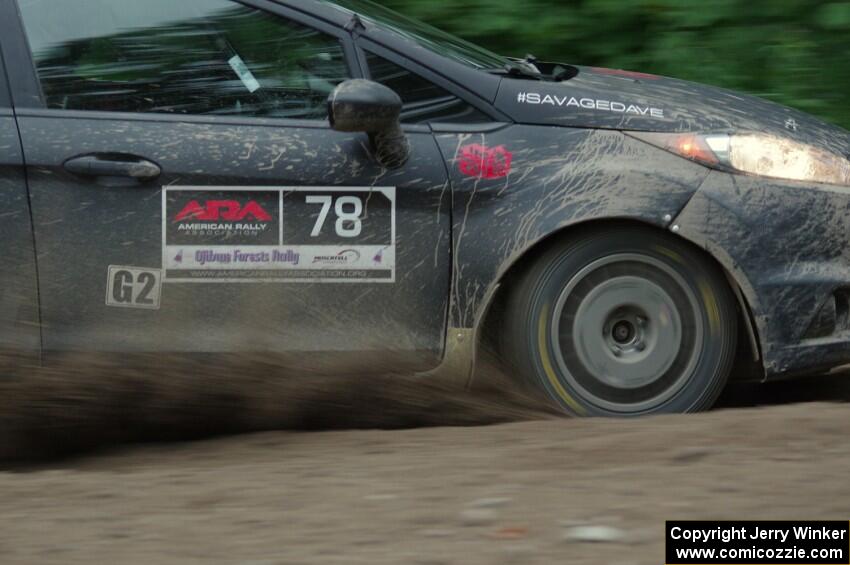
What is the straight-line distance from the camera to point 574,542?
10.4 feet

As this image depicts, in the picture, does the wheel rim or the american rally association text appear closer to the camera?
the american rally association text

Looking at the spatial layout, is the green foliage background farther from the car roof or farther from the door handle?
the door handle

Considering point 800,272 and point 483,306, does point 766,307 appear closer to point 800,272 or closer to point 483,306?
point 800,272

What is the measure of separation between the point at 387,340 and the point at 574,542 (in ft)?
4.80

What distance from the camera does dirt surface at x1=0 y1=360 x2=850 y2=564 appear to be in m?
3.19

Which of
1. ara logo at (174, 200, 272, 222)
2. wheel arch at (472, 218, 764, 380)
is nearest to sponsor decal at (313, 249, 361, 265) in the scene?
ara logo at (174, 200, 272, 222)

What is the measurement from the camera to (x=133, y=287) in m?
4.34

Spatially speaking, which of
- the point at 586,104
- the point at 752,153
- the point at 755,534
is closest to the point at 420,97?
the point at 586,104

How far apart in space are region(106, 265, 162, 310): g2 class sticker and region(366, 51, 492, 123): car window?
101 centimetres

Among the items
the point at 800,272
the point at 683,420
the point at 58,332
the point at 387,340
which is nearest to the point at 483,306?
the point at 387,340

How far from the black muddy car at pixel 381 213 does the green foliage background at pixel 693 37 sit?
99.1 inches

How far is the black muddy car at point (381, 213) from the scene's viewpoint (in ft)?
14.2

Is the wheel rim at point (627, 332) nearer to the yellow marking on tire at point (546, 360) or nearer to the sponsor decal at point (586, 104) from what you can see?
the yellow marking on tire at point (546, 360)

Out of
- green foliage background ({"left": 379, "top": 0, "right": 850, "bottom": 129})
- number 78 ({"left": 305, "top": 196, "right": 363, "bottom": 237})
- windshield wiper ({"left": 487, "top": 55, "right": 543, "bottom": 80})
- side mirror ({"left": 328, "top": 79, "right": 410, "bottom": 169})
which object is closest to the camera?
side mirror ({"left": 328, "top": 79, "right": 410, "bottom": 169})
